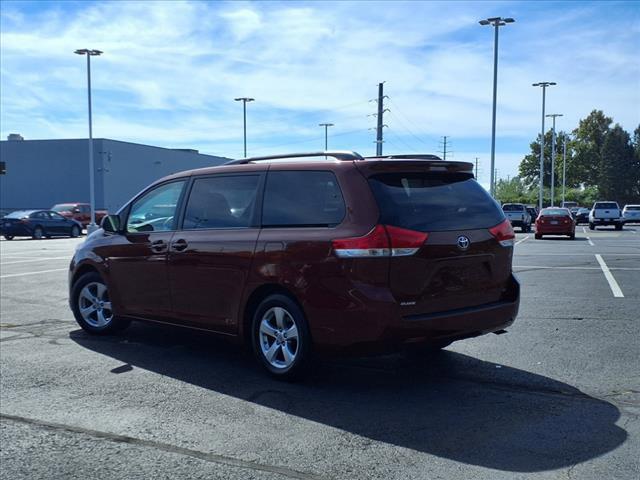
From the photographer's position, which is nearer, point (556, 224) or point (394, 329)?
point (394, 329)

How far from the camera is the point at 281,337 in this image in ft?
18.3

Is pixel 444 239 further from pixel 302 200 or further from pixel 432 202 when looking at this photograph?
pixel 302 200

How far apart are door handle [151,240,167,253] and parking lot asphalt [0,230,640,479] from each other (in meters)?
1.07

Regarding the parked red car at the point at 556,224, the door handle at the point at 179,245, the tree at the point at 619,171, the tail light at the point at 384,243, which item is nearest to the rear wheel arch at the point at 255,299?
the tail light at the point at 384,243

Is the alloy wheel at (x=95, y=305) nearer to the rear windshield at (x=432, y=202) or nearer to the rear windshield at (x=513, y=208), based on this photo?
the rear windshield at (x=432, y=202)

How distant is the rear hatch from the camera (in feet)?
16.5

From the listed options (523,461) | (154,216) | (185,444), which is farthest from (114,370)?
(523,461)

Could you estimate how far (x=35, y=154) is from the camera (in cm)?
5400

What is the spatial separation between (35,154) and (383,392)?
5468 cm

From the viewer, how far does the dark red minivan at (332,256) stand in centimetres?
500

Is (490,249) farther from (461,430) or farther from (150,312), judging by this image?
(150,312)

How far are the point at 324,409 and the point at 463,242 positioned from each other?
1693mm

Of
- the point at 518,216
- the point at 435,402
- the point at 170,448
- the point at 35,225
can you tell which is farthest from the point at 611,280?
the point at 35,225

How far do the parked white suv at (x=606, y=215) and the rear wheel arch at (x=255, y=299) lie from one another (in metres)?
39.1
